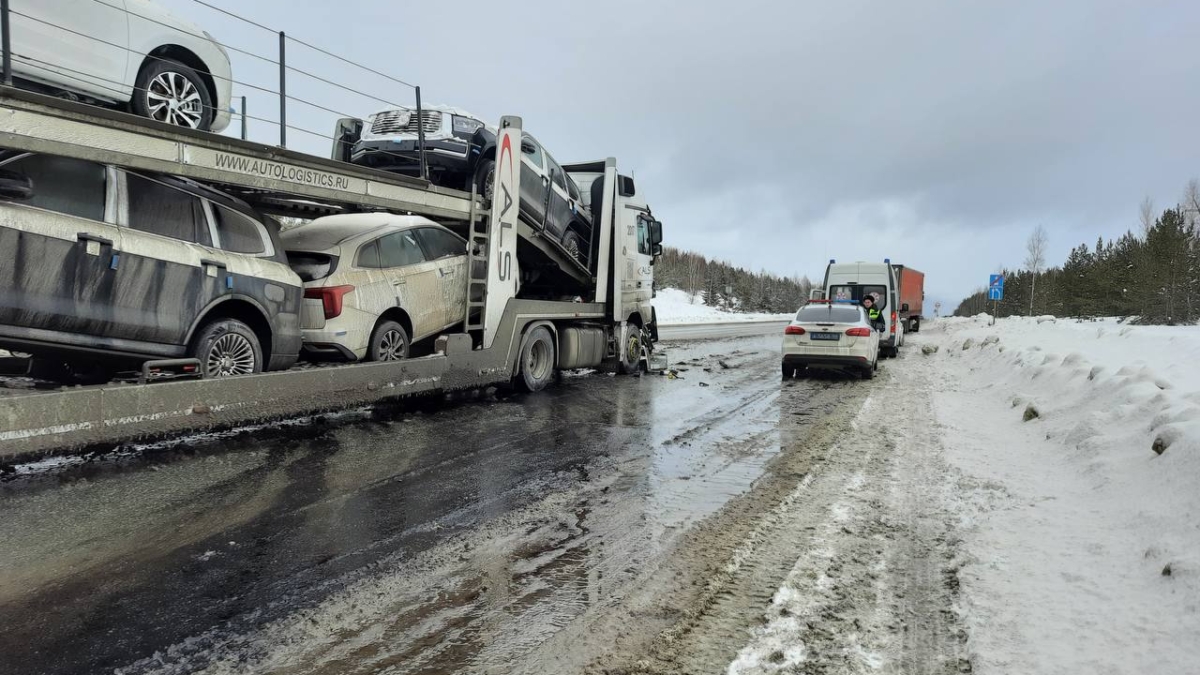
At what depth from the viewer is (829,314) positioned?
13.0 meters

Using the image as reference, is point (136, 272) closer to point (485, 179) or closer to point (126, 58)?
point (126, 58)

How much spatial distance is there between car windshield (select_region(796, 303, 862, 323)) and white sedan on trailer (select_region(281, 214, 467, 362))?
725 centimetres

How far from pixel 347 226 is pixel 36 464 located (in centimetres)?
362

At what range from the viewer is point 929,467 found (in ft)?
19.7

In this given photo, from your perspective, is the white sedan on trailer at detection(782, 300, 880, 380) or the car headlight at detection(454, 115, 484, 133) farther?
the white sedan on trailer at detection(782, 300, 880, 380)

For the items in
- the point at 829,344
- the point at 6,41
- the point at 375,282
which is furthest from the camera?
the point at 829,344

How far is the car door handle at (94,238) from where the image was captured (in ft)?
15.3

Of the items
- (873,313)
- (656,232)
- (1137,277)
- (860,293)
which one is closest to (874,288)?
(860,293)

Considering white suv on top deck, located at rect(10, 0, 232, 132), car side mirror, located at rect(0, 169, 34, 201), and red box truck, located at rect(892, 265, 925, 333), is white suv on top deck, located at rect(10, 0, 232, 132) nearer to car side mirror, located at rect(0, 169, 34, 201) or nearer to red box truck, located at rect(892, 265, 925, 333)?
car side mirror, located at rect(0, 169, 34, 201)

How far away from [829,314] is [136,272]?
11.3m

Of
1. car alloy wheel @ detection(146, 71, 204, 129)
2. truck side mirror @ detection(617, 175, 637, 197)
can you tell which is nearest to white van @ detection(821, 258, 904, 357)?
truck side mirror @ detection(617, 175, 637, 197)

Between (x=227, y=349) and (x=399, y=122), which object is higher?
(x=399, y=122)

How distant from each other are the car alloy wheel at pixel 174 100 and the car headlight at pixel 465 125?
333 cm

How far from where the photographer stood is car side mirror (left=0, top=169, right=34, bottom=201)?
4.25m
